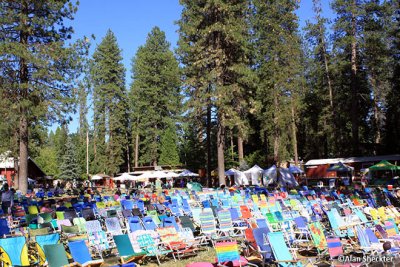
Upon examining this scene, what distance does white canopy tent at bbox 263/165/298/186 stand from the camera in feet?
104

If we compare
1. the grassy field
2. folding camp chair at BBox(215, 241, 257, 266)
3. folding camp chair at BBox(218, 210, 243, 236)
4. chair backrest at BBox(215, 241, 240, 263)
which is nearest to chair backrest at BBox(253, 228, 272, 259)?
folding camp chair at BBox(215, 241, 257, 266)

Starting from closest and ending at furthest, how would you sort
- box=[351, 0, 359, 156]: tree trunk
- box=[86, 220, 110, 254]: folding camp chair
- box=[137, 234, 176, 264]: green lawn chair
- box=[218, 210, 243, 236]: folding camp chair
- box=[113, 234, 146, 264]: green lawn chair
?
box=[113, 234, 146, 264]: green lawn chair < box=[137, 234, 176, 264]: green lawn chair < box=[86, 220, 110, 254]: folding camp chair < box=[218, 210, 243, 236]: folding camp chair < box=[351, 0, 359, 156]: tree trunk

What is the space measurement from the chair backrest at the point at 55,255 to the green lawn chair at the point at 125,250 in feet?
3.88

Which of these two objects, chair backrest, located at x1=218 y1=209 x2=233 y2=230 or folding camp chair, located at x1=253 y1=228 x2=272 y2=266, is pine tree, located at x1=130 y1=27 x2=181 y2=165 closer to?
chair backrest, located at x1=218 y1=209 x2=233 y2=230

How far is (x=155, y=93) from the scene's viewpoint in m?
51.1

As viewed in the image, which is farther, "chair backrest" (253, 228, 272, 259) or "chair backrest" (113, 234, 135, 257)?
"chair backrest" (113, 234, 135, 257)

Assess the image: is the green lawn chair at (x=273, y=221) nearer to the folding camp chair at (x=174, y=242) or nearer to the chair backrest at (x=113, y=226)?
the folding camp chair at (x=174, y=242)

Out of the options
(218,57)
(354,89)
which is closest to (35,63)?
(218,57)

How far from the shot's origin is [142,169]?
5156 centimetres

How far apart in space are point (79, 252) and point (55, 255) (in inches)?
21.6

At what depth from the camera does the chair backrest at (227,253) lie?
23.8 feet

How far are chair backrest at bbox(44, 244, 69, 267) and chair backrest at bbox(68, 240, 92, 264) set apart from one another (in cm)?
30

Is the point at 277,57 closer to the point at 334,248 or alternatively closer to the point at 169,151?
the point at 169,151

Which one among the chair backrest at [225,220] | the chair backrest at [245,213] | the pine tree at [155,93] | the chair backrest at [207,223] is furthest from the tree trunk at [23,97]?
the pine tree at [155,93]
